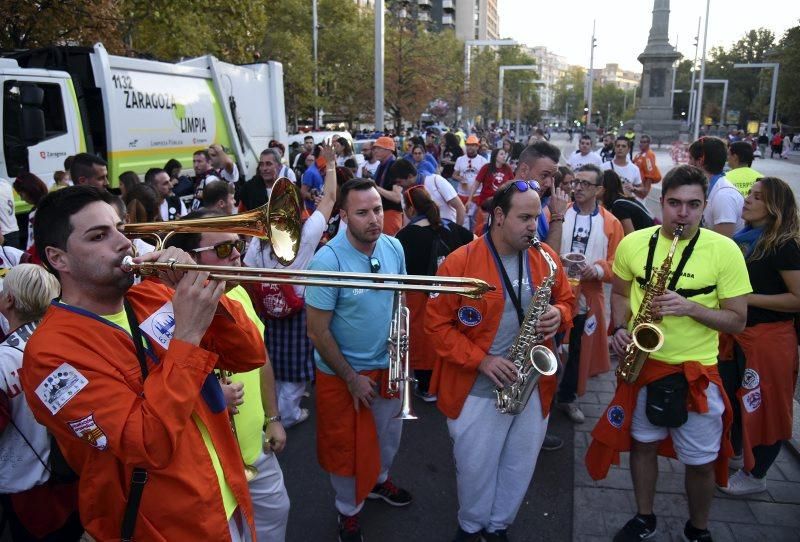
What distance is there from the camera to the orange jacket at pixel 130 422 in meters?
1.76

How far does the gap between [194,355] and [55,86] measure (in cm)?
967

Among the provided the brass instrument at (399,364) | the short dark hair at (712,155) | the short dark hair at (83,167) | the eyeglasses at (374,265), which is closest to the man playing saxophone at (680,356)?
the brass instrument at (399,364)

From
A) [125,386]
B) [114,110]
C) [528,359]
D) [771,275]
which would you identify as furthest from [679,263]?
[114,110]

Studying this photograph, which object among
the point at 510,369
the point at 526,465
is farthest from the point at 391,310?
the point at 526,465

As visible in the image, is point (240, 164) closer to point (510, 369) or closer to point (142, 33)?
point (142, 33)

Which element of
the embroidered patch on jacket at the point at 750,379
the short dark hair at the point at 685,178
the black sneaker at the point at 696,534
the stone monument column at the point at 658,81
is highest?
the stone monument column at the point at 658,81

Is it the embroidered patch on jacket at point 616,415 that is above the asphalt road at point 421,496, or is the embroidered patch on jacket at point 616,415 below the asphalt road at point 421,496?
above

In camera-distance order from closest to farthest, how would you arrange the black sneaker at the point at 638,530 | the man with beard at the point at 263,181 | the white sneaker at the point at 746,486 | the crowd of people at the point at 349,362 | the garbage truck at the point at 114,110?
the crowd of people at the point at 349,362, the black sneaker at the point at 638,530, the white sneaker at the point at 746,486, the man with beard at the point at 263,181, the garbage truck at the point at 114,110

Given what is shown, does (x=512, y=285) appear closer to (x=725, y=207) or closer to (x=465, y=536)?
(x=465, y=536)

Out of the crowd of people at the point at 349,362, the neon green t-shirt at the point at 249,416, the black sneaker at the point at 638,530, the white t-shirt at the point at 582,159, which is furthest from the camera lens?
the white t-shirt at the point at 582,159

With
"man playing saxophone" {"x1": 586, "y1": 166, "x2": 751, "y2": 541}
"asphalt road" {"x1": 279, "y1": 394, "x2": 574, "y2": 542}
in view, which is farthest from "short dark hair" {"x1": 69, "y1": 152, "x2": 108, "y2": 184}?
"man playing saxophone" {"x1": 586, "y1": 166, "x2": 751, "y2": 541}

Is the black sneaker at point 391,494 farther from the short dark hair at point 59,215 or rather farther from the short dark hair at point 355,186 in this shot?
the short dark hair at point 59,215

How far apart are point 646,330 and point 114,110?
1000cm

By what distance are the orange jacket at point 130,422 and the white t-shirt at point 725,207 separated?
4633 mm
